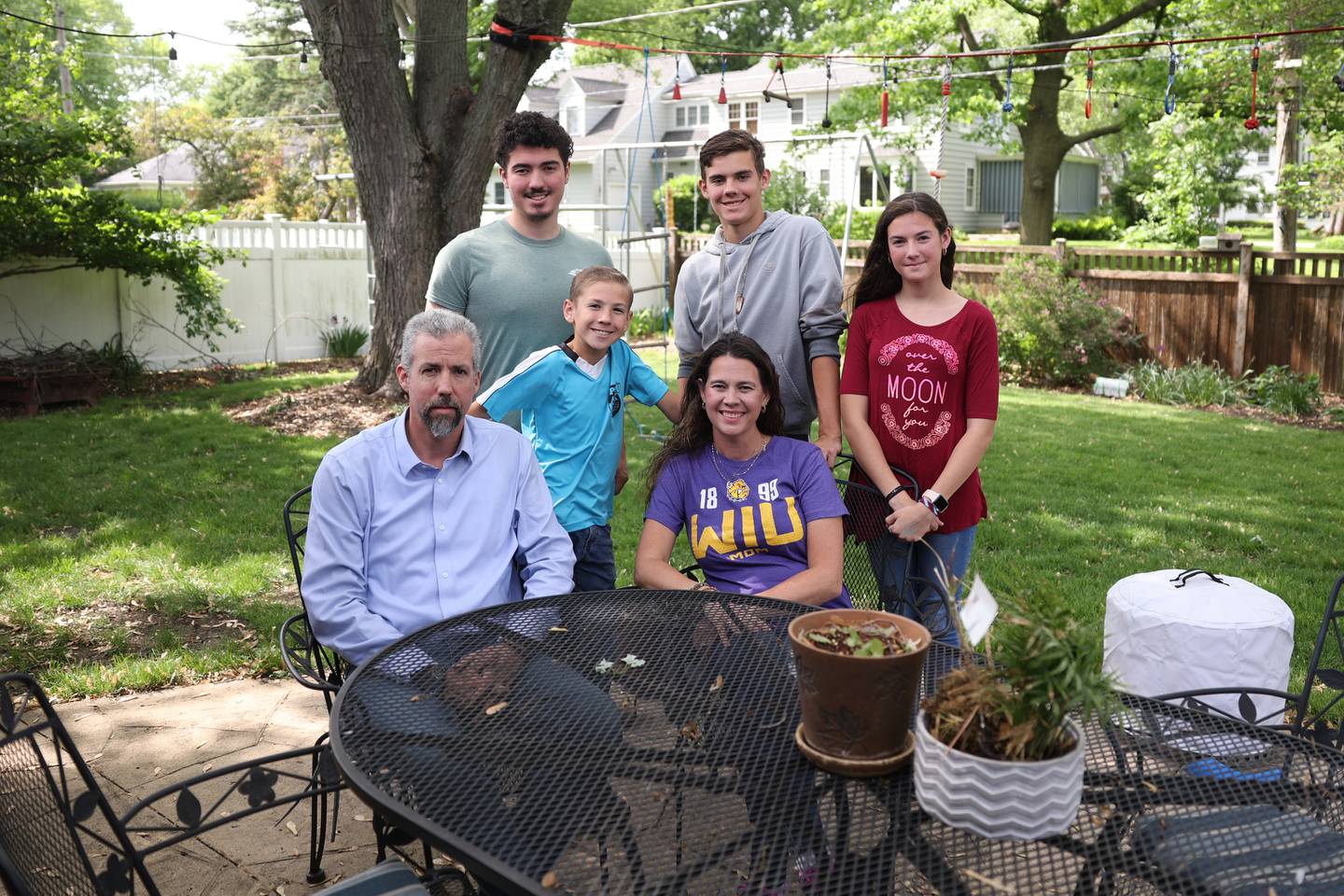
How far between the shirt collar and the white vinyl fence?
7459mm

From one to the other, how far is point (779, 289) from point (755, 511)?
75cm

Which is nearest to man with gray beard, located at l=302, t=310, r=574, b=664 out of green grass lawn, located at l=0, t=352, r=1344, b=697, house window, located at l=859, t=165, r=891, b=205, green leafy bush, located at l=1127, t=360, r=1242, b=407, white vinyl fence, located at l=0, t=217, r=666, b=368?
green grass lawn, located at l=0, t=352, r=1344, b=697

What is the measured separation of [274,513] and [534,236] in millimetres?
3300

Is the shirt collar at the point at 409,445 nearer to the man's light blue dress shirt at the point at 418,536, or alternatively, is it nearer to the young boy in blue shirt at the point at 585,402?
the man's light blue dress shirt at the point at 418,536

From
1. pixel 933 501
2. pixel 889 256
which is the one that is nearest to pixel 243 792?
pixel 933 501

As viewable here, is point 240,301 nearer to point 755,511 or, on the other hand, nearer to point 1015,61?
point 755,511

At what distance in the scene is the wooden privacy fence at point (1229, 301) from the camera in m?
10.4

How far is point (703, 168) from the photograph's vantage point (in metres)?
3.11

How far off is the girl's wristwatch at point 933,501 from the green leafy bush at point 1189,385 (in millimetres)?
8546

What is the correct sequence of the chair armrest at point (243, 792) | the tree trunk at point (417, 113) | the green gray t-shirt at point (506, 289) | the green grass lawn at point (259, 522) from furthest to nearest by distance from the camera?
the tree trunk at point (417, 113)
the green grass lawn at point (259, 522)
the green gray t-shirt at point (506, 289)
the chair armrest at point (243, 792)

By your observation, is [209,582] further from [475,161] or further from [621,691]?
[475,161]

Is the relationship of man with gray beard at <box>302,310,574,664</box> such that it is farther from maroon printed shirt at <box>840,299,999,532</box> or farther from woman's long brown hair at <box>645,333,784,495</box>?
maroon printed shirt at <box>840,299,999,532</box>

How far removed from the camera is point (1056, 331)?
11.4 m

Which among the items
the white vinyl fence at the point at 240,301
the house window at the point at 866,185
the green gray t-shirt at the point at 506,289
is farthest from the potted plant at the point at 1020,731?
the house window at the point at 866,185
